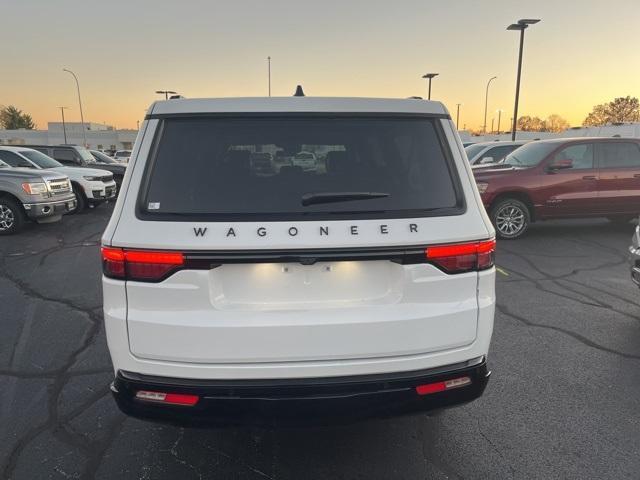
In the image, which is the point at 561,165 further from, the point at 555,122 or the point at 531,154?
the point at 555,122

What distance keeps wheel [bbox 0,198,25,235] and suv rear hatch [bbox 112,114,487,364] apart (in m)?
9.17

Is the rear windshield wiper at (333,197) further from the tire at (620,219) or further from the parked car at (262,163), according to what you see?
the tire at (620,219)

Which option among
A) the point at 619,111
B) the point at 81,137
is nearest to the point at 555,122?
the point at 619,111

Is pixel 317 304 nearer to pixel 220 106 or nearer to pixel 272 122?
pixel 272 122

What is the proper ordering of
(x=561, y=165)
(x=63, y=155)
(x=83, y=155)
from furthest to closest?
1. (x=83, y=155)
2. (x=63, y=155)
3. (x=561, y=165)

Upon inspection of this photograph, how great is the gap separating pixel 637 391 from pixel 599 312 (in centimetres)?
180

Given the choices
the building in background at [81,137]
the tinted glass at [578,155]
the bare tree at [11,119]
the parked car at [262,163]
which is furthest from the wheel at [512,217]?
the bare tree at [11,119]

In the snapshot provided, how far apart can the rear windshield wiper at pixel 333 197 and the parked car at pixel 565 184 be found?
23.5ft

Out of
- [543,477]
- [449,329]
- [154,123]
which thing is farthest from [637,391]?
[154,123]

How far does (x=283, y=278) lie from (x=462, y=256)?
836 millimetres

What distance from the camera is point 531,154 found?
948cm

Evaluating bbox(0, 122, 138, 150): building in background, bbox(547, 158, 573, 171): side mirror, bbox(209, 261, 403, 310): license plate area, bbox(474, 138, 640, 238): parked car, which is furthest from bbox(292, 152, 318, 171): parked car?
bbox(0, 122, 138, 150): building in background

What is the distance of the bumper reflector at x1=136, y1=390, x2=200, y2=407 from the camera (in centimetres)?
216

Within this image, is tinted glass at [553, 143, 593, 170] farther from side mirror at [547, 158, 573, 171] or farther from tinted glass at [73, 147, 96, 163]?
tinted glass at [73, 147, 96, 163]
